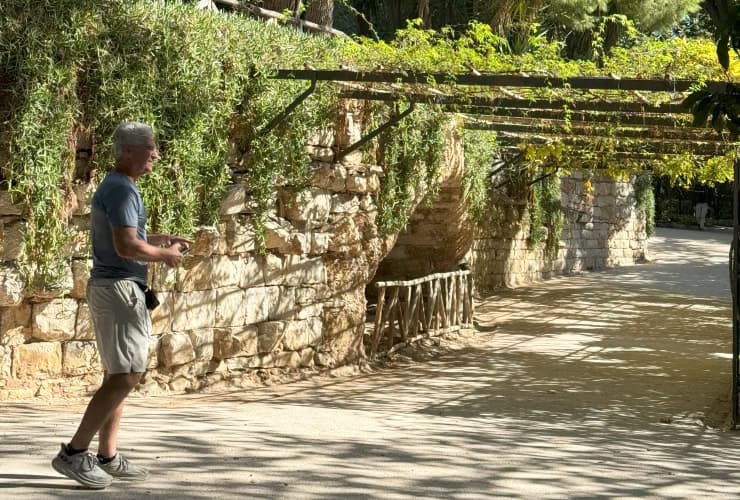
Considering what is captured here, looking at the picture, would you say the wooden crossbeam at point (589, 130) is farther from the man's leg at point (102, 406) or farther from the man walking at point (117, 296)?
the man's leg at point (102, 406)

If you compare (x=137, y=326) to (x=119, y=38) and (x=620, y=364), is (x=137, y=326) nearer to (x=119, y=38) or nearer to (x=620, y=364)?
(x=119, y=38)

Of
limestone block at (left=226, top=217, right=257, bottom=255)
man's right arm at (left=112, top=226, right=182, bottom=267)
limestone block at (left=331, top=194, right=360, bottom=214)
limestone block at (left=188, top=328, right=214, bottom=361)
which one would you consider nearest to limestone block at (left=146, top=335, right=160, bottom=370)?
limestone block at (left=188, top=328, right=214, bottom=361)

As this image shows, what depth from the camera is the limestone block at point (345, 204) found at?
31.2 ft

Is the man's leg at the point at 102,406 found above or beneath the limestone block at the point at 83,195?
beneath

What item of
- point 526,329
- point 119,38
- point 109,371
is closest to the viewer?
point 109,371

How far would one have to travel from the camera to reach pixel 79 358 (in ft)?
21.8

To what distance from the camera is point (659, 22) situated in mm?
17203

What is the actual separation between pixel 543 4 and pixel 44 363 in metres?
11.0

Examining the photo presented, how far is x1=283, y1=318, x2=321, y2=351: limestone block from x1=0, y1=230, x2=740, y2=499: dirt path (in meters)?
0.37

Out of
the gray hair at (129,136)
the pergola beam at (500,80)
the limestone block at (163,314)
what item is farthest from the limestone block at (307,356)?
the gray hair at (129,136)

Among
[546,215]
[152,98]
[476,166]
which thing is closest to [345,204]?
[152,98]

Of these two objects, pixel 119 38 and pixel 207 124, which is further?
pixel 207 124

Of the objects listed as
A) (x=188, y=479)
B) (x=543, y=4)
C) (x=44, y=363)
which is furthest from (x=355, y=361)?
(x=543, y=4)

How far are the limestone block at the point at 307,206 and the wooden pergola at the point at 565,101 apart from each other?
0.53m
